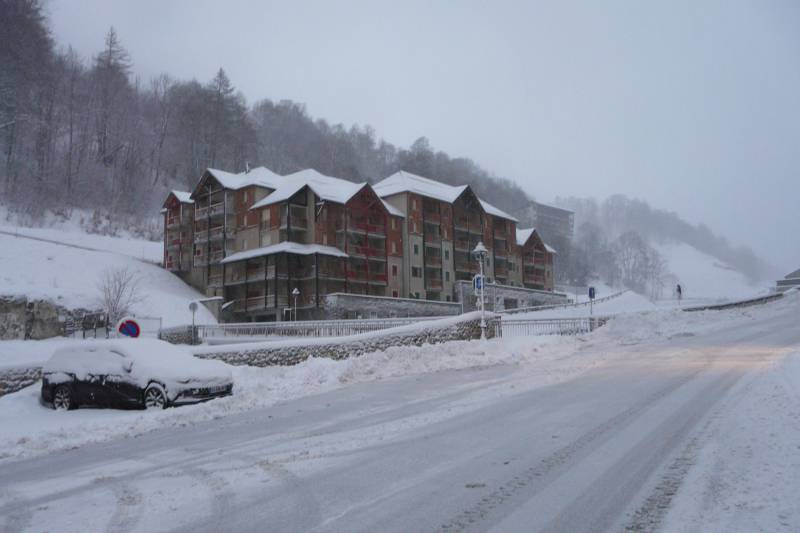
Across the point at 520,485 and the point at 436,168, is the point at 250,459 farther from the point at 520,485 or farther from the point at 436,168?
the point at 436,168

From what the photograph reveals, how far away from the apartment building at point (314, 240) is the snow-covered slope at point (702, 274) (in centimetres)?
9318

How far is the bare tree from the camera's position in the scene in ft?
129

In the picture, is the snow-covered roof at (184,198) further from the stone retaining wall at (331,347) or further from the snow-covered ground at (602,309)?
the stone retaining wall at (331,347)

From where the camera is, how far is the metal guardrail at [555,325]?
31.8 metres

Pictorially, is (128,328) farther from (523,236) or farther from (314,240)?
(523,236)

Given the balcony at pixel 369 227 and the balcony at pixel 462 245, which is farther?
the balcony at pixel 462 245

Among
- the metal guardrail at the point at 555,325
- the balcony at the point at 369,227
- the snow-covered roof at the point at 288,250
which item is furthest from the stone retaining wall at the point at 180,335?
the balcony at the point at 369,227

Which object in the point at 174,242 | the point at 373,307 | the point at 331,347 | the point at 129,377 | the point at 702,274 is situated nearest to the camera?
the point at 129,377

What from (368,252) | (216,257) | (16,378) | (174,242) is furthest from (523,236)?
(16,378)

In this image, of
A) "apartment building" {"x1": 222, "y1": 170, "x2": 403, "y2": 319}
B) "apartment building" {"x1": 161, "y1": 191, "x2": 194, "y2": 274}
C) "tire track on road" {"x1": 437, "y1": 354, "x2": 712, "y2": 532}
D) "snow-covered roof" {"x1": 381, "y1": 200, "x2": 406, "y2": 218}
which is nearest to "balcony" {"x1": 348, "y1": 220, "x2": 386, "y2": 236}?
"apartment building" {"x1": 222, "y1": 170, "x2": 403, "y2": 319}

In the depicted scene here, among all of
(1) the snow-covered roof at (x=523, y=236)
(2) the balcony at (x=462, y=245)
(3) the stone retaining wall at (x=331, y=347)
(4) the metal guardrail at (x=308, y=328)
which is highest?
(1) the snow-covered roof at (x=523, y=236)

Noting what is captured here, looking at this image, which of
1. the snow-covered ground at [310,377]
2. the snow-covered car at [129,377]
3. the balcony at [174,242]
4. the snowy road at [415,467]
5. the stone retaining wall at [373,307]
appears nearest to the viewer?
the snowy road at [415,467]

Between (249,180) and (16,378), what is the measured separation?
41365 millimetres

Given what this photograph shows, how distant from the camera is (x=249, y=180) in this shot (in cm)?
5759
